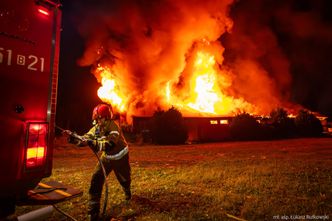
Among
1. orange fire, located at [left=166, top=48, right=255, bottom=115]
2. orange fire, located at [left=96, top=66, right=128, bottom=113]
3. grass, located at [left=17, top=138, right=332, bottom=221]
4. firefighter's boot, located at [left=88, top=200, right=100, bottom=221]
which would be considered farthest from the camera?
orange fire, located at [left=166, top=48, right=255, bottom=115]

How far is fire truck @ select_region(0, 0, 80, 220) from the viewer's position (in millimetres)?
2504

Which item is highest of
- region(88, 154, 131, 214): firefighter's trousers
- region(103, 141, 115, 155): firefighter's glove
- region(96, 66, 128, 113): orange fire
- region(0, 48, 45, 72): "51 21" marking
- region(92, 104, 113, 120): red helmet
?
region(96, 66, 128, 113): orange fire

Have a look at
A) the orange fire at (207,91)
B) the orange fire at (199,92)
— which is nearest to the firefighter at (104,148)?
the orange fire at (199,92)

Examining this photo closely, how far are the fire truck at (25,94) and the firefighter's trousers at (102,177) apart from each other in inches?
75.8

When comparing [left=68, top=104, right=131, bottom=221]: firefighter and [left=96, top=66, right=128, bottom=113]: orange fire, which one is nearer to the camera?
[left=68, top=104, right=131, bottom=221]: firefighter

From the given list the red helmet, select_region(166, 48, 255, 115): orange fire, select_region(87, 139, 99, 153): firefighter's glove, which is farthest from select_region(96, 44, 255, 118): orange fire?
select_region(87, 139, 99, 153): firefighter's glove

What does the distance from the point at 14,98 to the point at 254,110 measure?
Answer: 190 feet

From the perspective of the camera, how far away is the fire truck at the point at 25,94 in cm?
250

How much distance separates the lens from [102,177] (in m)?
4.96

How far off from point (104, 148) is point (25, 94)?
2.24m

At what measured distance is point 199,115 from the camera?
39.0 m

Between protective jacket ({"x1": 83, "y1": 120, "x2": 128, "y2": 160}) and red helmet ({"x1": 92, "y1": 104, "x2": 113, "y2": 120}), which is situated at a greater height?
red helmet ({"x1": 92, "y1": 104, "x2": 113, "y2": 120})

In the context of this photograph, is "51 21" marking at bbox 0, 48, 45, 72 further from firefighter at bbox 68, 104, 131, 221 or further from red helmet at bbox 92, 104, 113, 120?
red helmet at bbox 92, 104, 113, 120

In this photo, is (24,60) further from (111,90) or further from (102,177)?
(111,90)
